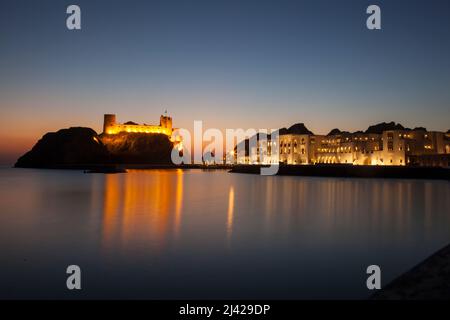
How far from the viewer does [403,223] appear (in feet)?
40.9

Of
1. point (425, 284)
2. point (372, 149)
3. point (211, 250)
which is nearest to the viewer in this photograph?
point (425, 284)

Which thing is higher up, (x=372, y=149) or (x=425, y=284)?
(x=372, y=149)

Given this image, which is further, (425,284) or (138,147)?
(138,147)

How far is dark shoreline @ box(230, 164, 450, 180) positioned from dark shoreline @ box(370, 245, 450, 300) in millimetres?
41793

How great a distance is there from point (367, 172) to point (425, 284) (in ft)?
150

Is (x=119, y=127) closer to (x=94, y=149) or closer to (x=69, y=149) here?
(x=94, y=149)

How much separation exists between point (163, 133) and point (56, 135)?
29200 mm

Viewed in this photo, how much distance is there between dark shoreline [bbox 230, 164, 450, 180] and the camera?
139 feet

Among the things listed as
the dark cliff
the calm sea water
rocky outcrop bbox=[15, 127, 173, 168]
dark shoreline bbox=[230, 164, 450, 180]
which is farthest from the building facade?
the dark cliff

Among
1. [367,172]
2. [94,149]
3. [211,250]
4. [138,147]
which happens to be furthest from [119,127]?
[211,250]

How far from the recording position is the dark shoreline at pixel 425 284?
4.11 m

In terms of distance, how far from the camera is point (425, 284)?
14.5 feet

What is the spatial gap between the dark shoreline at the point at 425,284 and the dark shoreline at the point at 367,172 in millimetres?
41793

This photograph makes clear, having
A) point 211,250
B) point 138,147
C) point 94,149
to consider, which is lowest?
point 211,250
